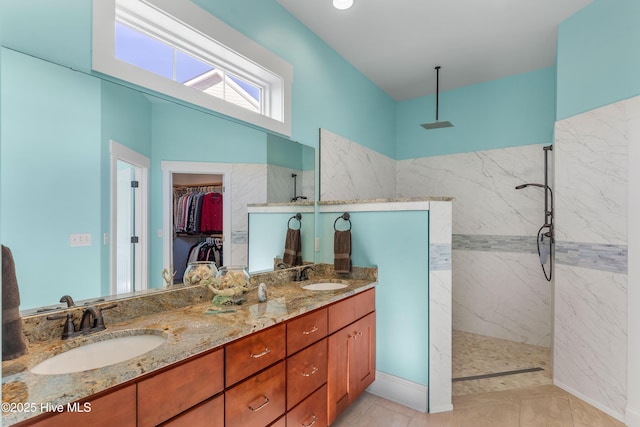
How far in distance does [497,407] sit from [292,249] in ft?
6.22

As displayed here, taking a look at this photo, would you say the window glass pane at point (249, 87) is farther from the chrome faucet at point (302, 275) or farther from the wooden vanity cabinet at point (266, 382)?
the wooden vanity cabinet at point (266, 382)

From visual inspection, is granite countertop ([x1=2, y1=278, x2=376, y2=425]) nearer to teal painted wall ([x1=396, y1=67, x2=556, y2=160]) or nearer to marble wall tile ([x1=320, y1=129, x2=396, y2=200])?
marble wall tile ([x1=320, y1=129, x2=396, y2=200])

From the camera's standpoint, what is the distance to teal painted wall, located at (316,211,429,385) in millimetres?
2393

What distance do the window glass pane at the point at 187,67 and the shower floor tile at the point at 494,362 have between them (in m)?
2.93

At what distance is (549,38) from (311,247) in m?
2.82

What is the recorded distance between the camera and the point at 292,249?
8.54 feet

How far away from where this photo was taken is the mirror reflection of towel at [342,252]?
263cm

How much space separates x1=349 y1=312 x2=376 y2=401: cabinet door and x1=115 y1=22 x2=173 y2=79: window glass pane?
1.95 metres

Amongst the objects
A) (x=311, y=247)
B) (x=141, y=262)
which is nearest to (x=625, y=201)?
(x=311, y=247)

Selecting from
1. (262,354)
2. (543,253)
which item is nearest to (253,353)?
(262,354)

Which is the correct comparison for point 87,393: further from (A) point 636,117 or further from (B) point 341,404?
(A) point 636,117

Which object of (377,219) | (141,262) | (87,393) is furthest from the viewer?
(377,219)

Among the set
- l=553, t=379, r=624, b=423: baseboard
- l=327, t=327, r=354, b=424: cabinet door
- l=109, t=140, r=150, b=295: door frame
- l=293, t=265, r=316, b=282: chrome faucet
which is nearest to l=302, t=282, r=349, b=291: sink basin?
l=293, t=265, r=316, b=282: chrome faucet

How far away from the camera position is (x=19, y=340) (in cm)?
110
